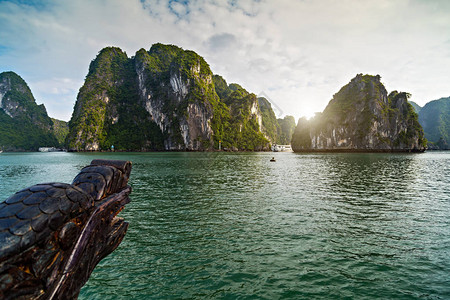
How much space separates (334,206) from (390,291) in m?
9.72

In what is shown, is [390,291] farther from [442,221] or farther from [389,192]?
[389,192]

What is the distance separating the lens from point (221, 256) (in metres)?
8.18

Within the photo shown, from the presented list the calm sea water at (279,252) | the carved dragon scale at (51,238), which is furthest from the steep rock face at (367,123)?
the carved dragon scale at (51,238)

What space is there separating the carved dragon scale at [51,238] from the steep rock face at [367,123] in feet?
607

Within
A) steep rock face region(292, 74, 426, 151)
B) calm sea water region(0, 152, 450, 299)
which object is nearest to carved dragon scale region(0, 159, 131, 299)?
calm sea water region(0, 152, 450, 299)

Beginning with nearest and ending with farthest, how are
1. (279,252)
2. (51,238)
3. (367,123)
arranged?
1. (51,238)
2. (279,252)
3. (367,123)

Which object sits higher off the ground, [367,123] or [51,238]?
[367,123]

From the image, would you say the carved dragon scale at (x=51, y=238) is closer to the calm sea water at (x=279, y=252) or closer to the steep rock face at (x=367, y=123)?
the calm sea water at (x=279, y=252)

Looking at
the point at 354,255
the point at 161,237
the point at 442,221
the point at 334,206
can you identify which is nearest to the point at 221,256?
the point at 161,237

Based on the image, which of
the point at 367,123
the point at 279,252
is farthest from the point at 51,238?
the point at 367,123

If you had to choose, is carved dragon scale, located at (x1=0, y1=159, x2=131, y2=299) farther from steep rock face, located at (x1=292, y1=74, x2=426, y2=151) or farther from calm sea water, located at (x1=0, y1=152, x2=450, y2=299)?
steep rock face, located at (x1=292, y1=74, x2=426, y2=151)

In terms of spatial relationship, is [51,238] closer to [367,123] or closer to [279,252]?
[279,252]

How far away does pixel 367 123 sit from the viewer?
515ft

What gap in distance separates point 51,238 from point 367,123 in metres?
192
